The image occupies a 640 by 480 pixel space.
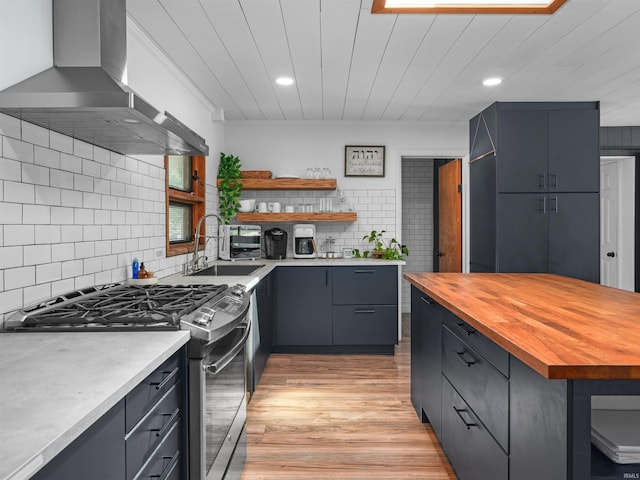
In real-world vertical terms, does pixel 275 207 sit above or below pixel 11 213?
above

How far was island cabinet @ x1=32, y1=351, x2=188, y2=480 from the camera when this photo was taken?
84cm

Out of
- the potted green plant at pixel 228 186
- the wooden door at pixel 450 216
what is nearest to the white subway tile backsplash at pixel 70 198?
the potted green plant at pixel 228 186

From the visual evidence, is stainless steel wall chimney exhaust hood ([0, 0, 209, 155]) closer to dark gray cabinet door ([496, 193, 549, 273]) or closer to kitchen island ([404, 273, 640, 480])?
kitchen island ([404, 273, 640, 480])

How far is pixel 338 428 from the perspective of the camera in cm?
261

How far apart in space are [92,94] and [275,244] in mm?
3108

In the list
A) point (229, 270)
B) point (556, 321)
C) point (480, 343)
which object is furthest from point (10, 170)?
point (229, 270)

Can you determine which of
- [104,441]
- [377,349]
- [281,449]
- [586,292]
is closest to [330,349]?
[377,349]

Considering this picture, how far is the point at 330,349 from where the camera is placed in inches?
166

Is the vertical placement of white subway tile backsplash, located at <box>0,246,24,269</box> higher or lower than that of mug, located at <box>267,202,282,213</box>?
lower

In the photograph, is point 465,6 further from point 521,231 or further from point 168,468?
point 168,468

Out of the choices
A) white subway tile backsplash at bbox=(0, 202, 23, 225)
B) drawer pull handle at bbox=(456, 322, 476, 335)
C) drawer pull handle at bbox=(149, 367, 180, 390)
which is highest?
white subway tile backsplash at bbox=(0, 202, 23, 225)

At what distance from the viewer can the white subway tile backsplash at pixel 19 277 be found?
5.09 ft

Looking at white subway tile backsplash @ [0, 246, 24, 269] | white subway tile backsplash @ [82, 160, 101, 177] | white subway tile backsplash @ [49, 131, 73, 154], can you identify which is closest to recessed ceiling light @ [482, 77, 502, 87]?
white subway tile backsplash @ [82, 160, 101, 177]

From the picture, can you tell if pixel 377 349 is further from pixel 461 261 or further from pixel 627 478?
pixel 627 478
